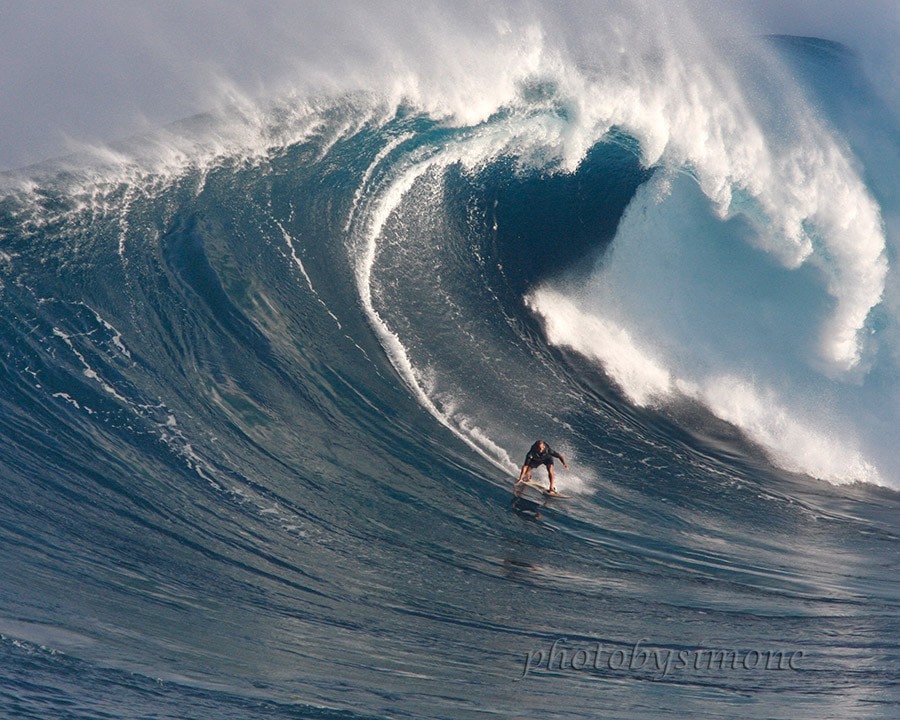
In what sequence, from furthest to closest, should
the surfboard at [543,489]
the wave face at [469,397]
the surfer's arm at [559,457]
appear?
1. the surfboard at [543,489]
2. the surfer's arm at [559,457]
3. the wave face at [469,397]

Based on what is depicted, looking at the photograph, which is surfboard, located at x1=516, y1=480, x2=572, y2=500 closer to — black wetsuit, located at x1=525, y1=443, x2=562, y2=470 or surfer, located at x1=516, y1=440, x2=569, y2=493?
surfer, located at x1=516, y1=440, x2=569, y2=493

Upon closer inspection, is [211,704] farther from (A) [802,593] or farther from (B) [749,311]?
(B) [749,311]

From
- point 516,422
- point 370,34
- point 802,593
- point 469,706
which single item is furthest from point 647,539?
point 370,34

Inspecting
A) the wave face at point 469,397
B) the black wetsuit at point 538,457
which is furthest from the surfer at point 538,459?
the wave face at point 469,397

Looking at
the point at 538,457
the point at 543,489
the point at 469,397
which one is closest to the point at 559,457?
the point at 538,457

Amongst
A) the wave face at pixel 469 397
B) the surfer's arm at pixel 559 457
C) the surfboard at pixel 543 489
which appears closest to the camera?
the wave face at pixel 469 397

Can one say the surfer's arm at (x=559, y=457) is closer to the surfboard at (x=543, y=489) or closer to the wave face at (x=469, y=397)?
the surfboard at (x=543, y=489)
